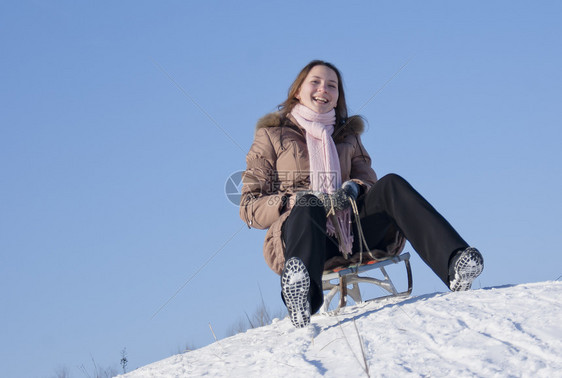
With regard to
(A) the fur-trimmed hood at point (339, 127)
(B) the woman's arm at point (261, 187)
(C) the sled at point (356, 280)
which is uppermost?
(A) the fur-trimmed hood at point (339, 127)

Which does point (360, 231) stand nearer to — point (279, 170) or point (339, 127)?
point (279, 170)

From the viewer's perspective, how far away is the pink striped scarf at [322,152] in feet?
13.1

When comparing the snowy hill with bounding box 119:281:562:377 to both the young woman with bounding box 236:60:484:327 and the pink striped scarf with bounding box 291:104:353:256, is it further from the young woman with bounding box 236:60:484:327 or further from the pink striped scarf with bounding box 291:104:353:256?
the pink striped scarf with bounding box 291:104:353:256

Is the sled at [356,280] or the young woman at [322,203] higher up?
the young woman at [322,203]

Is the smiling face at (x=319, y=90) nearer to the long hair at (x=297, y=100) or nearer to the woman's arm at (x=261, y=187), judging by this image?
the long hair at (x=297, y=100)

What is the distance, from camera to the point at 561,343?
2459mm

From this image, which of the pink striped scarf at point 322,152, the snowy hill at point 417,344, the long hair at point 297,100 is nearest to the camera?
the snowy hill at point 417,344

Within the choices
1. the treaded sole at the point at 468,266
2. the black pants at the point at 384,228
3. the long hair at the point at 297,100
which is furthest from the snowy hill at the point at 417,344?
the long hair at the point at 297,100

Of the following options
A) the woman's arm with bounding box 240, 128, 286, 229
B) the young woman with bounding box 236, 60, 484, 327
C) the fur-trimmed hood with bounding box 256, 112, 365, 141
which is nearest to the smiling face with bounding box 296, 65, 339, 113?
the young woman with bounding box 236, 60, 484, 327

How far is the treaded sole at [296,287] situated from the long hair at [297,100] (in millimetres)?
1543

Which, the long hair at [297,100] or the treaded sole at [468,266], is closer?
the treaded sole at [468,266]

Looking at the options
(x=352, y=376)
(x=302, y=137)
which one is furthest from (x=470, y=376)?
(x=302, y=137)

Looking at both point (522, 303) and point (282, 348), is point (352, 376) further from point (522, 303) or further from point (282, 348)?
point (522, 303)

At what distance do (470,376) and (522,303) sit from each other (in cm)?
90
